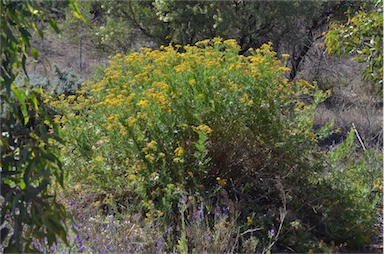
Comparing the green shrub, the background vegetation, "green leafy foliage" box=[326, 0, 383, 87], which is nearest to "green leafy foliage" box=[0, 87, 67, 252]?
the background vegetation

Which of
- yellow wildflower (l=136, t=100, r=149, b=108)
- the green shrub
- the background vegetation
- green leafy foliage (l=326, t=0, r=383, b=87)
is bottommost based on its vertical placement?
the green shrub

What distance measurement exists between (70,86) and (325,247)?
6.45 meters

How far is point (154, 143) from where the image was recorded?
471cm

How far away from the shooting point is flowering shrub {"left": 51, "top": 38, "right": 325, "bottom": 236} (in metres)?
4.87

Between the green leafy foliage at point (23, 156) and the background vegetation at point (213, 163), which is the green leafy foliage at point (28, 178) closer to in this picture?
the green leafy foliage at point (23, 156)

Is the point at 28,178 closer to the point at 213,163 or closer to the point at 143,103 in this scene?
the point at 143,103

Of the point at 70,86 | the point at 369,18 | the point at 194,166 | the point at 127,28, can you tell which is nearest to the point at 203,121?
the point at 194,166

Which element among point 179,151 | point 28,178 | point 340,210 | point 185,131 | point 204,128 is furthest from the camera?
point 340,210

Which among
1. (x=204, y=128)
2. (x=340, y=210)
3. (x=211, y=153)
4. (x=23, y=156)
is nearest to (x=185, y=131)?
(x=211, y=153)

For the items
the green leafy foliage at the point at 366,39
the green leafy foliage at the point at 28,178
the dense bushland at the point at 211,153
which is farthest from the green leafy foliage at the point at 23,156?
the green leafy foliage at the point at 366,39

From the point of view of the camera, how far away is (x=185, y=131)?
505 centimetres

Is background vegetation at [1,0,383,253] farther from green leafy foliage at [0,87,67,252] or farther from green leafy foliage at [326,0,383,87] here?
green leafy foliage at [0,87,67,252]

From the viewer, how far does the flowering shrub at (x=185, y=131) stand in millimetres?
4867

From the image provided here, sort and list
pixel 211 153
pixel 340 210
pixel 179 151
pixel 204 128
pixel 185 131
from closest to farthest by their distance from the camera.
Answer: pixel 204 128 → pixel 179 151 → pixel 185 131 → pixel 211 153 → pixel 340 210
